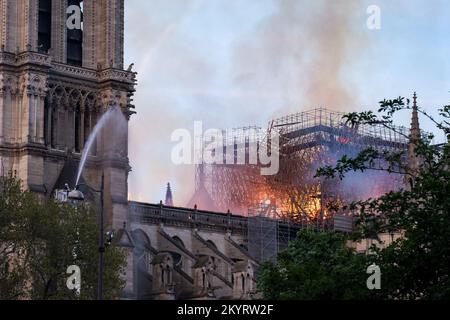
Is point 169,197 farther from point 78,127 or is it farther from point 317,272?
point 317,272

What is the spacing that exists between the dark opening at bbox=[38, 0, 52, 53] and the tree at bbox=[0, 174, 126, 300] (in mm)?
26206

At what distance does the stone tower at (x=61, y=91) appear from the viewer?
111750 mm

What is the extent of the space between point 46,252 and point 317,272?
92.7 feet

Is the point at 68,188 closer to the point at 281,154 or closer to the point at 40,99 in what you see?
the point at 40,99

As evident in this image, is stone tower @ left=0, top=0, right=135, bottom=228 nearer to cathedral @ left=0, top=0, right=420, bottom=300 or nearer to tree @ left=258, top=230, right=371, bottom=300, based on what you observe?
cathedral @ left=0, top=0, right=420, bottom=300

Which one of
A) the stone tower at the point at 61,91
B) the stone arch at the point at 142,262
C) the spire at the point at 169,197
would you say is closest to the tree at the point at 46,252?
the stone tower at the point at 61,91

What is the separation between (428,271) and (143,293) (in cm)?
5937

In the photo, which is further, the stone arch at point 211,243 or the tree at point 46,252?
the stone arch at point 211,243

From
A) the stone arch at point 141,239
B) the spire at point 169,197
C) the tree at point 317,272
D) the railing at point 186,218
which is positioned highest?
the spire at point 169,197

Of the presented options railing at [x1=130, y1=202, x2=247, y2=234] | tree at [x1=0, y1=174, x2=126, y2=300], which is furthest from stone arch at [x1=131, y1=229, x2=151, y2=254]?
tree at [x1=0, y1=174, x2=126, y2=300]

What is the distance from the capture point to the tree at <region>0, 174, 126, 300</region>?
89625 millimetres

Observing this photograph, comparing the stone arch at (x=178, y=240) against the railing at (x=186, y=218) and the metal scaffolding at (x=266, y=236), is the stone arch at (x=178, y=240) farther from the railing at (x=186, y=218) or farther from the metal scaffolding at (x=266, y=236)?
the metal scaffolding at (x=266, y=236)

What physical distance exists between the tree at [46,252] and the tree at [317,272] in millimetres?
18879
